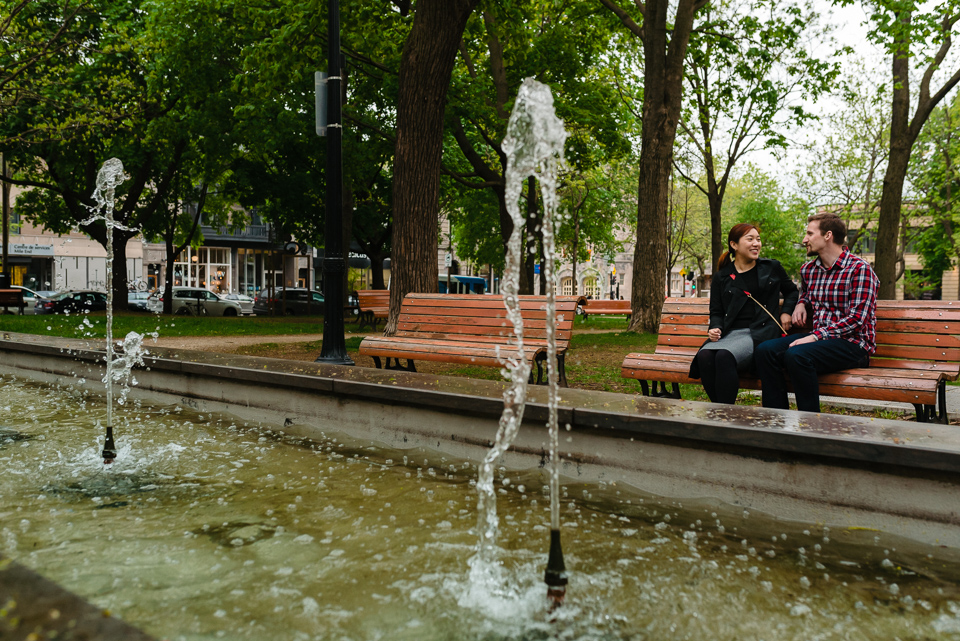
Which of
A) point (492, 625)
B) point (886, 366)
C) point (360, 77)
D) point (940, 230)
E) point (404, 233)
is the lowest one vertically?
point (492, 625)

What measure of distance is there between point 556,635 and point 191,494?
2.41 m

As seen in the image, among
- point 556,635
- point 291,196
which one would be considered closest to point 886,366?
point 556,635

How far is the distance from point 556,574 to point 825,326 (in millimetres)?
3043

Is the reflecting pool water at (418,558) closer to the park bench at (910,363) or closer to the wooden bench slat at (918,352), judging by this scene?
the park bench at (910,363)

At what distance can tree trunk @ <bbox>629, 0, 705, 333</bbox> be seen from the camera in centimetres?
1441

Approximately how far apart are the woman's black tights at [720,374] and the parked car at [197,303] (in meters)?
30.4

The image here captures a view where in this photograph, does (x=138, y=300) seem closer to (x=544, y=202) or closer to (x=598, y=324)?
(x=598, y=324)

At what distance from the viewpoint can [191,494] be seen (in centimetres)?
412

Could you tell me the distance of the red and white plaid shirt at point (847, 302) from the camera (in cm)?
482

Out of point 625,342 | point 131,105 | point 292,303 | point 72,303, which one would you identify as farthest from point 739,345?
point 72,303

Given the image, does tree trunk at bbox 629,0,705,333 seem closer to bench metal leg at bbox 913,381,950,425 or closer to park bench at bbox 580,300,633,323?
bench metal leg at bbox 913,381,950,425

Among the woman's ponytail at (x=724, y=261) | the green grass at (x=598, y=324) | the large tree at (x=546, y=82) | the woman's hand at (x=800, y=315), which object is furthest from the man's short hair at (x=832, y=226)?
the green grass at (x=598, y=324)

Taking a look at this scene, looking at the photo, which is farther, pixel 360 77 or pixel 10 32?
pixel 360 77

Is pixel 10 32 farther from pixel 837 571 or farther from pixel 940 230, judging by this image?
pixel 940 230
